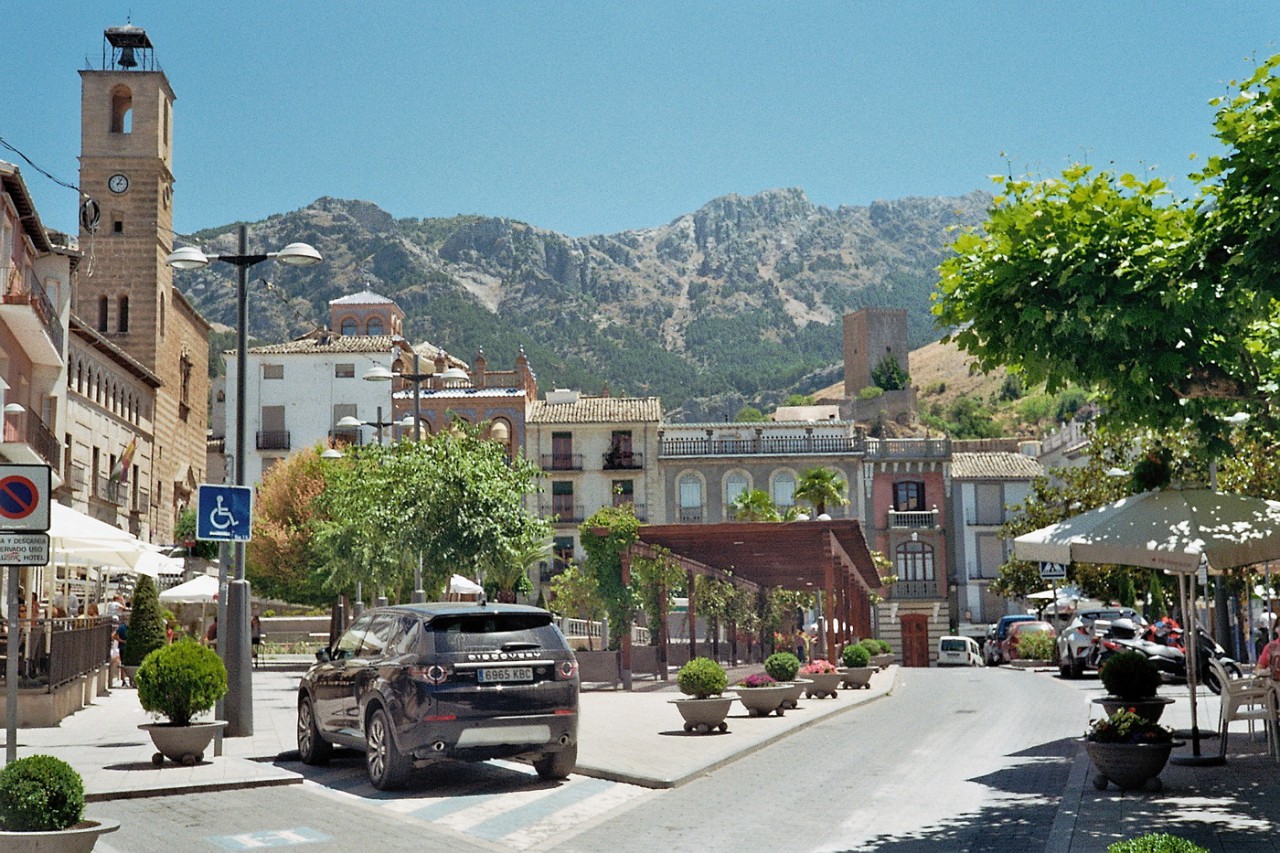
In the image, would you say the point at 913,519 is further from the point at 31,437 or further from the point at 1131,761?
the point at 1131,761

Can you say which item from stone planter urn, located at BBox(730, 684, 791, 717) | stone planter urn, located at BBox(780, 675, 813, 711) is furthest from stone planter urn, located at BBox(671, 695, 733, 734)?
stone planter urn, located at BBox(780, 675, 813, 711)

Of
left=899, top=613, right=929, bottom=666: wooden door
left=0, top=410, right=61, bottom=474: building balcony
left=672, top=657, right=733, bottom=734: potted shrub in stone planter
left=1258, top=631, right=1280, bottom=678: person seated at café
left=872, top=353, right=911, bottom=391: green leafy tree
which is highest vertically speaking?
left=872, top=353, right=911, bottom=391: green leafy tree

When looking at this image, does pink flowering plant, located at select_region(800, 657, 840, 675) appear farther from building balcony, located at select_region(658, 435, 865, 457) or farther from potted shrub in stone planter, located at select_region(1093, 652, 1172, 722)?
building balcony, located at select_region(658, 435, 865, 457)

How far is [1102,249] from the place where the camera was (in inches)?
485

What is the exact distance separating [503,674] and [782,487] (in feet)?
207

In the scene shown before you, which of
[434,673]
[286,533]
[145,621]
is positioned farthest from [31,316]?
[286,533]

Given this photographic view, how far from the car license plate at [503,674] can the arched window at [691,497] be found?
61.4 m

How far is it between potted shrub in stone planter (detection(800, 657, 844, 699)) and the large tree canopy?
503 inches

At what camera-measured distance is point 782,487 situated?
246 ft

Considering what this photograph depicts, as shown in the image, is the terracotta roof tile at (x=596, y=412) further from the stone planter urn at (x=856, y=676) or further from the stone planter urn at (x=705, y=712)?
the stone planter urn at (x=705, y=712)

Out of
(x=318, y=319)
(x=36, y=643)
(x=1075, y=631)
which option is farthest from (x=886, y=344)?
(x=36, y=643)

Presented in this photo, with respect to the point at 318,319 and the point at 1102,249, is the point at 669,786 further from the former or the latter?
the point at 318,319

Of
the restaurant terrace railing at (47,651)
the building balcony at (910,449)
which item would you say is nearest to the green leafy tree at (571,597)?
the restaurant terrace railing at (47,651)

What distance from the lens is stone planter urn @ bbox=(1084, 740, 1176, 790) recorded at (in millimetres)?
11227
